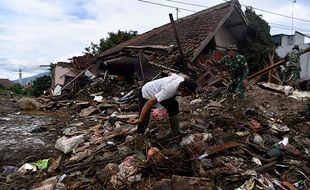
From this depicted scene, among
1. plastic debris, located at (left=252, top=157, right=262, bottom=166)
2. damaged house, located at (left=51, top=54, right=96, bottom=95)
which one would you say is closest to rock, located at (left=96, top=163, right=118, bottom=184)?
plastic debris, located at (left=252, top=157, right=262, bottom=166)

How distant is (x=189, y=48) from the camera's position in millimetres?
11250

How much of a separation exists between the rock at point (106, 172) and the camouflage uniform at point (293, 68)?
244 inches

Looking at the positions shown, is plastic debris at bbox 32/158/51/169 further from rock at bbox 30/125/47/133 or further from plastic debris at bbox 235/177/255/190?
plastic debris at bbox 235/177/255/190

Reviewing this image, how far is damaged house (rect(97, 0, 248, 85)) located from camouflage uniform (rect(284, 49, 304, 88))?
2.07 meters

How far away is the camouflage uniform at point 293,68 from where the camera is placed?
935cm

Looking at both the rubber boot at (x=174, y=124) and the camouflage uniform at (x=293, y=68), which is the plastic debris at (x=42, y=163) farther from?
the camouflage uniform at (x=293, y=68)

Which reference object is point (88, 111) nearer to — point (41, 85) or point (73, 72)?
point (73, 72)

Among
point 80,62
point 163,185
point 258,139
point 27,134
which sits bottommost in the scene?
point 163,185

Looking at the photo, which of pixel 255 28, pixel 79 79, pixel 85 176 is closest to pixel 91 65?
pixel 79 79

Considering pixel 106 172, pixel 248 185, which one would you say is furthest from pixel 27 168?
pixel 248 185

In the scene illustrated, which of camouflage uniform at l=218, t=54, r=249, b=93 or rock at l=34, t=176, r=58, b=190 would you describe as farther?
camouflage uniform at l=218, t=54, r=249, b=93

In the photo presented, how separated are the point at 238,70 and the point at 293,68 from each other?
258 centimetres

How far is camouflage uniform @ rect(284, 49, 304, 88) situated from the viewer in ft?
30.7

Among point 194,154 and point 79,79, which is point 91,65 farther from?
point 194,154
